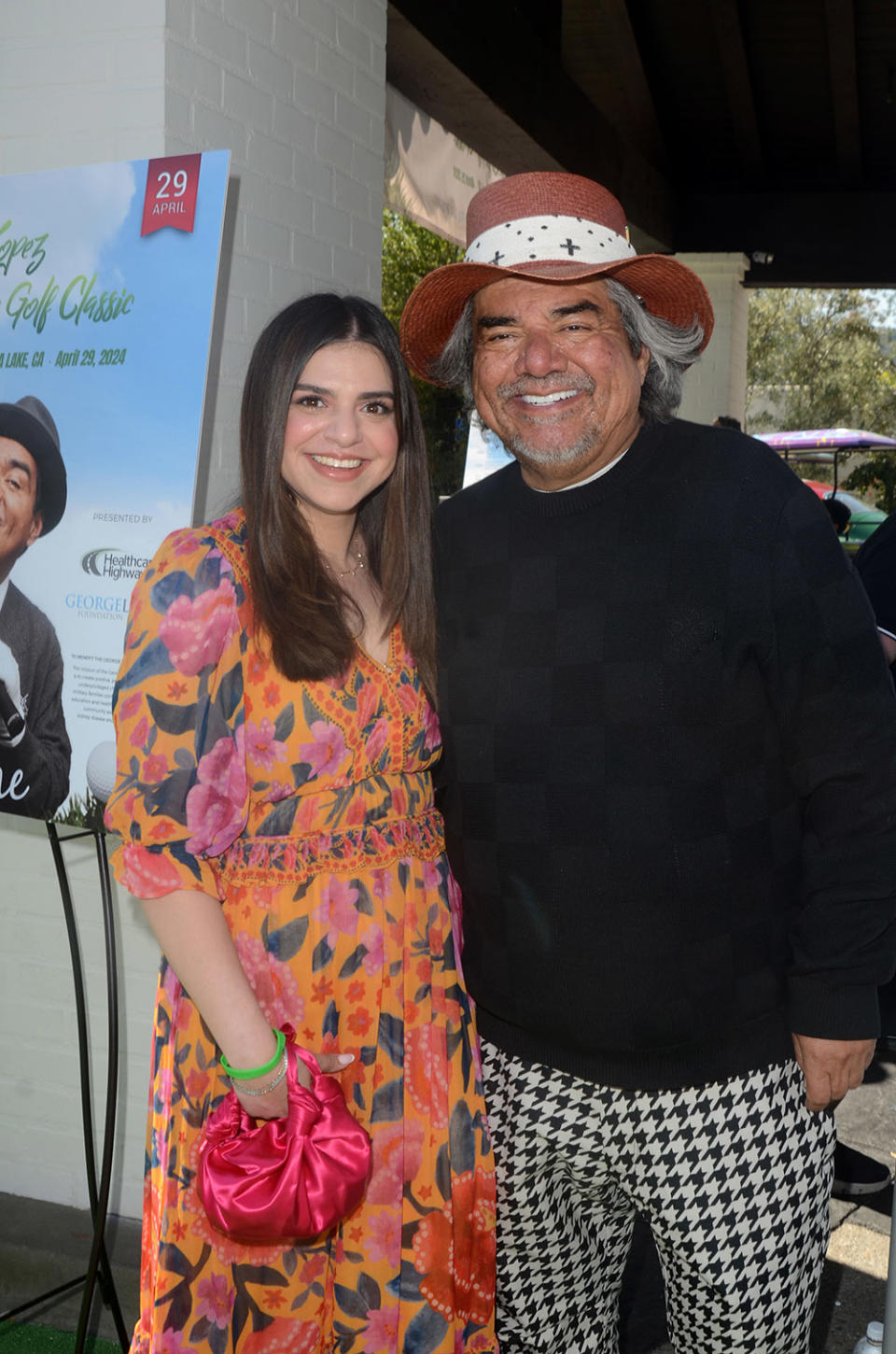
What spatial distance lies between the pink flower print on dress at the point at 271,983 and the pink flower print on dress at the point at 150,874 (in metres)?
0.13

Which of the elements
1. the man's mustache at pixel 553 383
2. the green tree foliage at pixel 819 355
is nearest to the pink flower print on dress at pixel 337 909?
the man's mustache at pixel 553 383

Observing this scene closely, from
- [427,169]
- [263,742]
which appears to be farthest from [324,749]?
[427,169]

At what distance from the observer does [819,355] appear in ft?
93.2

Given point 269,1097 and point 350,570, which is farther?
point 350,570

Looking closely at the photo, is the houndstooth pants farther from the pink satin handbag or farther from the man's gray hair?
the man's gray hair

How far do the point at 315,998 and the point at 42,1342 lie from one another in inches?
53.8

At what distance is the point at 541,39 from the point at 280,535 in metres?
4.82

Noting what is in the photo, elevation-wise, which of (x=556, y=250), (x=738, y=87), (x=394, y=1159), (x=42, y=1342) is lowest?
(x=42, y=1342)

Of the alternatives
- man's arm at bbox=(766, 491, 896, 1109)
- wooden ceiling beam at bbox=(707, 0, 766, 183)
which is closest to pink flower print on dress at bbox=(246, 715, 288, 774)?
man's arm at bbox=(766, 491, 896, 1109)

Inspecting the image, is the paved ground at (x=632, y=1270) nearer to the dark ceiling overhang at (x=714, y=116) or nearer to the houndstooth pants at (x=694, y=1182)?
the houndstooth pants at (x=694, y=1182)

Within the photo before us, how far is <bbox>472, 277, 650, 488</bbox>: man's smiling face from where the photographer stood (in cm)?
154

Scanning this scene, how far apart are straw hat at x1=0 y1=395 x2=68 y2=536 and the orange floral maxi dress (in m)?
0.68

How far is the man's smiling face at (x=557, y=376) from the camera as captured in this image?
1.54 meters

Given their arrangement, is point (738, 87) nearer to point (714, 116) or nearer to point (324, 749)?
point (714, 116)
